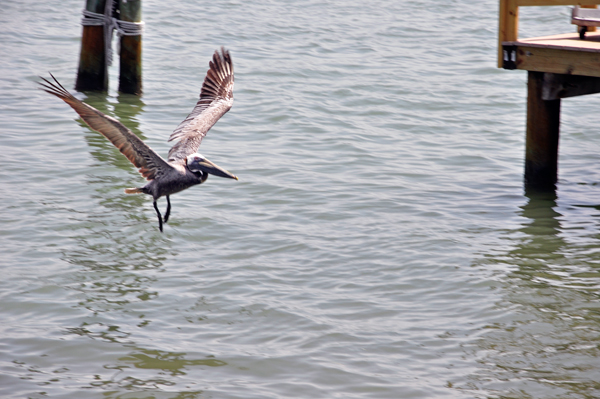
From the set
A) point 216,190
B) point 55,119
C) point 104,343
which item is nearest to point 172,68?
point 55,119

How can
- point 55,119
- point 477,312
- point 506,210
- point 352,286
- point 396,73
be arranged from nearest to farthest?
point 477,312, point 352,286, point 506,210, point 55,119, point 396,73

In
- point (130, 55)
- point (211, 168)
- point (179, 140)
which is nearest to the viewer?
point (211, 168)

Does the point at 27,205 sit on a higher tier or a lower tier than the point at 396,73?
lower

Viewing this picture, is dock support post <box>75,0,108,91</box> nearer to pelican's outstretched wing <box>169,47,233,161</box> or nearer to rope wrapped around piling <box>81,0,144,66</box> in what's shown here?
rope wrapped around piling <box>81,0,144,66</box>

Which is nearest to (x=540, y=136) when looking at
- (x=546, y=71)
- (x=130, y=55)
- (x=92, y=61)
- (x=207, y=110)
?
(x=546, y=71)

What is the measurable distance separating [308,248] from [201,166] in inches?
55.9

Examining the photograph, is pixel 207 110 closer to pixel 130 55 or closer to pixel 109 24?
pixel 109 24

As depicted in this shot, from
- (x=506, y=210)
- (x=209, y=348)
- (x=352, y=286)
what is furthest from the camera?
(x=506, y=210)

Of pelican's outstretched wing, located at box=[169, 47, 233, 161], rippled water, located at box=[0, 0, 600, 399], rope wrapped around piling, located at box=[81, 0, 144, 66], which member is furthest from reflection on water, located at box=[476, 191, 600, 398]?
rope wrapped around piling, located at box=[81, 0, 144, 66]

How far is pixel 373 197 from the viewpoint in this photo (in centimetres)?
865

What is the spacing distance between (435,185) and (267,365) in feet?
14.2

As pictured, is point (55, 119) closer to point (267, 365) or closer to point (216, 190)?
point (216, 190)

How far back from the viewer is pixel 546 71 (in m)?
7.79

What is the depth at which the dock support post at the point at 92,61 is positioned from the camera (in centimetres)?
1156
